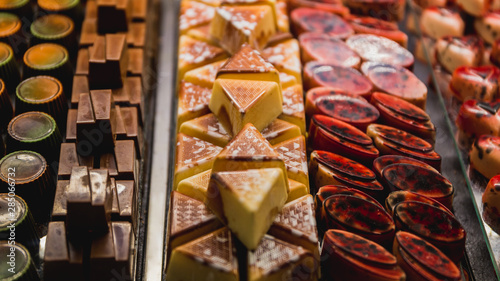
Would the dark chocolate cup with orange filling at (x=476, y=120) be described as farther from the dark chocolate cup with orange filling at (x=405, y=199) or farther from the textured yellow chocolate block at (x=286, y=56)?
the textured yellow chocolate block at (x=286, y=56)

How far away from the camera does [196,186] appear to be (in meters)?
1.67

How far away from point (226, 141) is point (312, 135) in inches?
12.9

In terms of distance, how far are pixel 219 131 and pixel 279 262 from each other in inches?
24.0

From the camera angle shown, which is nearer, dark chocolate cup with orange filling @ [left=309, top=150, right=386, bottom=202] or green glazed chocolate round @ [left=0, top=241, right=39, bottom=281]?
green glazed chocolate round @ [left=0, top=241, right=39, bottom=281]

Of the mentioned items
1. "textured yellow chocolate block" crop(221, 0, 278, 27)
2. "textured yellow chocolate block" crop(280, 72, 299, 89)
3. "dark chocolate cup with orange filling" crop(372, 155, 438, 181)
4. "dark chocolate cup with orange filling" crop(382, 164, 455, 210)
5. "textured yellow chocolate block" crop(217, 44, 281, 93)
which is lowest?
"dark chocolate cup with orange filling" crop(382, 164, 455, 210)

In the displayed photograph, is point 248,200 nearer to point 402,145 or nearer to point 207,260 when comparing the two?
point 207,260

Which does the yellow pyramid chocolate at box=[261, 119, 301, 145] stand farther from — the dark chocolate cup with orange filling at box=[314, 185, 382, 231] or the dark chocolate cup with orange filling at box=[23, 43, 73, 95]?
the dark chocolate cup with orange filling at box=[23, 43, 73, 95]

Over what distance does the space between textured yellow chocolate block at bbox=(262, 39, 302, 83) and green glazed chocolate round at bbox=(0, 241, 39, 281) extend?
1.24m

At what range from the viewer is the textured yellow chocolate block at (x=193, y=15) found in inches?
98.7

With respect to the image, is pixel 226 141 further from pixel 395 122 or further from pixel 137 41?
pixel 137 41

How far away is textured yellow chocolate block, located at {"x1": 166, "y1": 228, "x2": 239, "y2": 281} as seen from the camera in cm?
145

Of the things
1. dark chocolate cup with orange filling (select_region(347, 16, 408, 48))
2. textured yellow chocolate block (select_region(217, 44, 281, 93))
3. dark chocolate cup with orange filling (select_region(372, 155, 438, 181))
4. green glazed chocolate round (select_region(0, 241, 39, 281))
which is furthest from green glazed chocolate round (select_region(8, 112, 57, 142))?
dark chocolate cup with orange filling (select_region(347, 16, 408, 48))

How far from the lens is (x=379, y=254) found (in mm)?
1488

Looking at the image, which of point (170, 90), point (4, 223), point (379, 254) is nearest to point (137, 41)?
point (170, 90)
